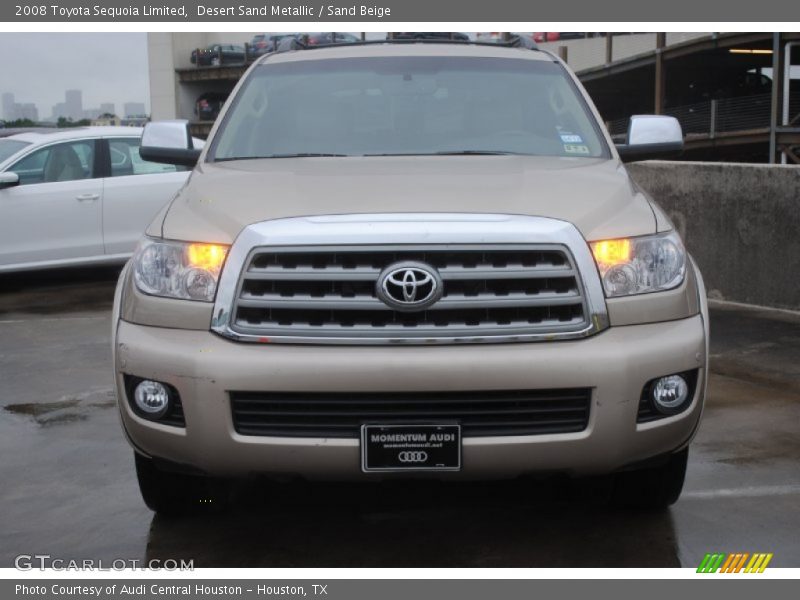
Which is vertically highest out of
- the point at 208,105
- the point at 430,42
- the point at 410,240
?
the point at 430,42

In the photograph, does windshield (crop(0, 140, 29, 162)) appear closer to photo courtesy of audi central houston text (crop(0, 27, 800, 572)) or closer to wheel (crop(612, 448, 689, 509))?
photo courtesy of audi central houston text (crop(0, 27, 800, 572))

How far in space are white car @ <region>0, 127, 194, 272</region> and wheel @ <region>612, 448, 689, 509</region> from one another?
746 centimetres

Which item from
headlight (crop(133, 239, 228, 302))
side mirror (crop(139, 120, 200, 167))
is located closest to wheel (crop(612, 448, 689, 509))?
headlight (crop(133, 239, 228, 302))

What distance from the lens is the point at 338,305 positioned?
3.63 meters

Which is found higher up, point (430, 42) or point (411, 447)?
point (430, 42)

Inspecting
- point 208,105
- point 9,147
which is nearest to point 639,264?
point 9,147

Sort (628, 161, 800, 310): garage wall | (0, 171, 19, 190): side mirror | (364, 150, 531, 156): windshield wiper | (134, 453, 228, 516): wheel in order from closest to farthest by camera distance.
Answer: (134, 453, 228, 516): wheel → (364, 150, 531, 156): windshield wiper → (628, 161, 800, 310): garage wall → (0, 171, 19, 190): side mirror

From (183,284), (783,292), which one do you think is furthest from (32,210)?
(183,284)

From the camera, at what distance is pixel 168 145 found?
549cm

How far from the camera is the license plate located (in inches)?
142

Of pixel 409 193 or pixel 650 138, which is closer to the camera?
pixel 409 193

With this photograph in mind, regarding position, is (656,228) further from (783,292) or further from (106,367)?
(783,292)

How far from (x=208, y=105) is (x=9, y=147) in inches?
2092

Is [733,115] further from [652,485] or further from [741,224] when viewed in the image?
[652,485]
